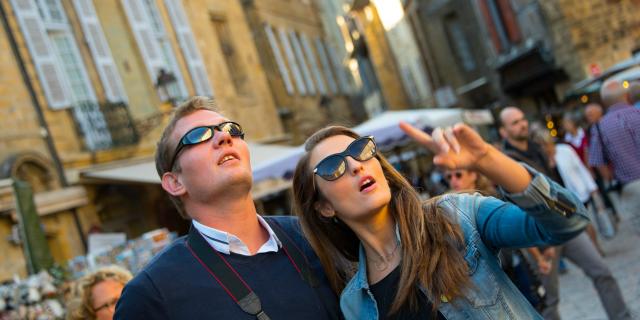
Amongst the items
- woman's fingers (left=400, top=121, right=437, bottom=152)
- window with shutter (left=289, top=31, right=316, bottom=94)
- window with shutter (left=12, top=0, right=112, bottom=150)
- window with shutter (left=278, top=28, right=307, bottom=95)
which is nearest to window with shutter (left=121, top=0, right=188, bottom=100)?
window with shutter (left=12, top=0, right=112, bottom=150)

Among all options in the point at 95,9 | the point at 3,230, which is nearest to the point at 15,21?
the point at 95,9

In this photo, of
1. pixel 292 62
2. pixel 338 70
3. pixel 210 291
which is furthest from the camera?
pixel 338 70

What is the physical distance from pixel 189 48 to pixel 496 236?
13.7 metres

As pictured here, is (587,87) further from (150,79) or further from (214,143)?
(214,143)

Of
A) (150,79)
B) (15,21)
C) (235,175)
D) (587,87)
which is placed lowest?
(587,87)

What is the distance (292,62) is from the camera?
21594mm

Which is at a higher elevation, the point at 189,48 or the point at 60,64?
the point at 189,48

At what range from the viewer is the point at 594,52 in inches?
695

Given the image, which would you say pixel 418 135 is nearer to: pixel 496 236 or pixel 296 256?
pixel 496 236

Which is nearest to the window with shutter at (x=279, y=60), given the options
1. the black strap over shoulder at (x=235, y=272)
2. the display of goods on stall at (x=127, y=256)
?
the display of goods on stall at (x=127, y=256)

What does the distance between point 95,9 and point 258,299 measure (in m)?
11.3

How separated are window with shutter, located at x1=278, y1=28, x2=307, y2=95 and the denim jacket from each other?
1881 centimetres

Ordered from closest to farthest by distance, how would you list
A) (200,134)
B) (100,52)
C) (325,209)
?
(200,134)
(325,209)
(100,52)

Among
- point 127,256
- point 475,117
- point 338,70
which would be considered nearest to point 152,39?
point 475,117
